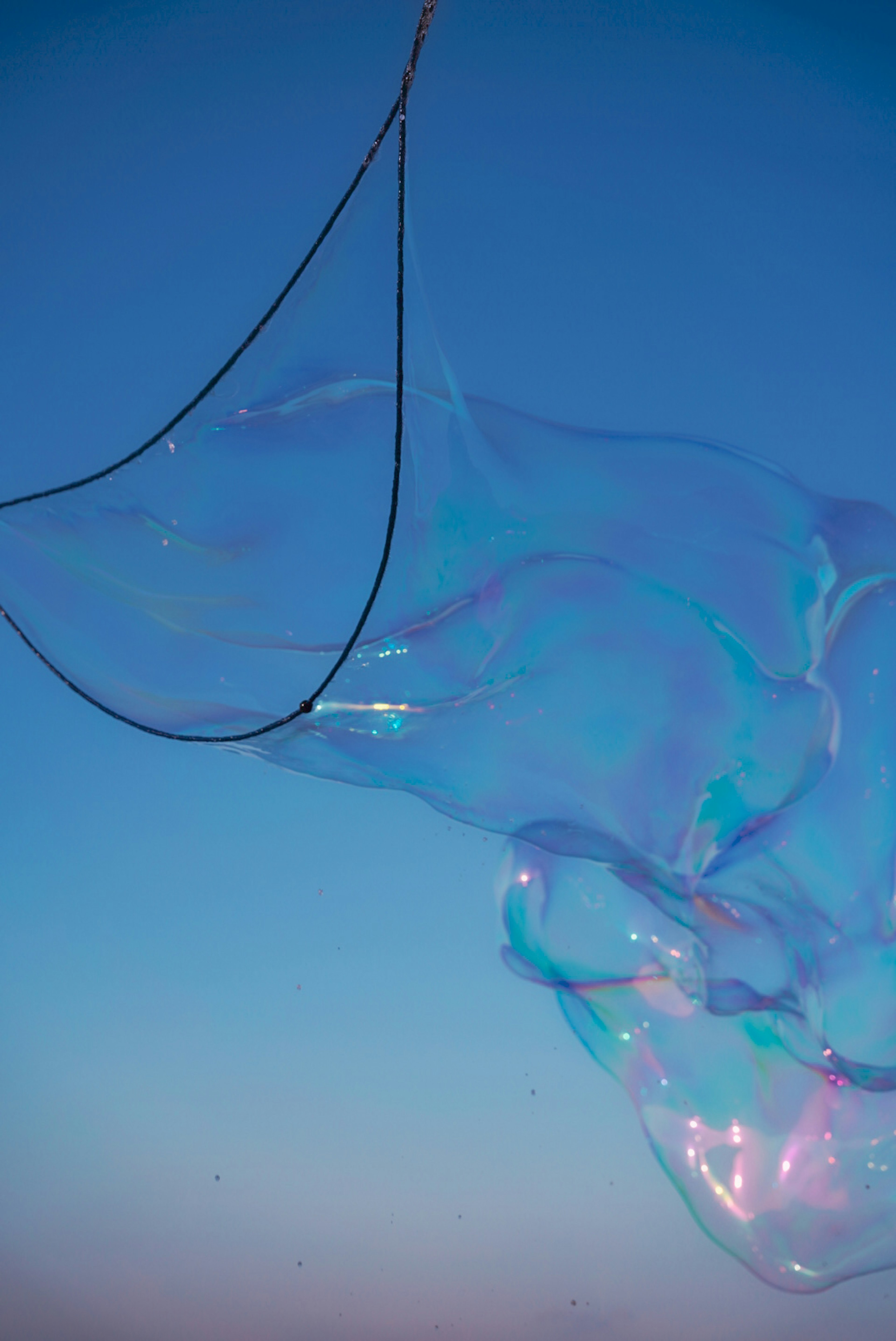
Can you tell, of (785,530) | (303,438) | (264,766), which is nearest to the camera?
(785,530)

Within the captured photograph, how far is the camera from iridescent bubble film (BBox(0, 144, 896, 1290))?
2811 mm

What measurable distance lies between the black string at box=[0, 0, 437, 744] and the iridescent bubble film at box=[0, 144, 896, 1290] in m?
0.05

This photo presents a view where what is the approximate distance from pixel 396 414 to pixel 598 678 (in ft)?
3.48

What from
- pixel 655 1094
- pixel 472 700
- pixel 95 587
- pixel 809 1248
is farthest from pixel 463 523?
pixel 809 1248

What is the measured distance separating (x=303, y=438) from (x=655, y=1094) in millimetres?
2396

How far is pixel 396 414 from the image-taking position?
296 centimetres

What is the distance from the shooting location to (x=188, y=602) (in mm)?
3066

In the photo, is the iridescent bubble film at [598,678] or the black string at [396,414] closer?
the black string at [396,414]

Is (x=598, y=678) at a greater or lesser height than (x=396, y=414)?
lesser

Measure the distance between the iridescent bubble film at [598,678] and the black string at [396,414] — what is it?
52 millimetres

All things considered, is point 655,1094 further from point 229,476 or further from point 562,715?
point 229,476

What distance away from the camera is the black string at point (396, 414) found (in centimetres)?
270

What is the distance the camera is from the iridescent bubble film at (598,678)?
9.22 ft

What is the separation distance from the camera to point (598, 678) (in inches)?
114
